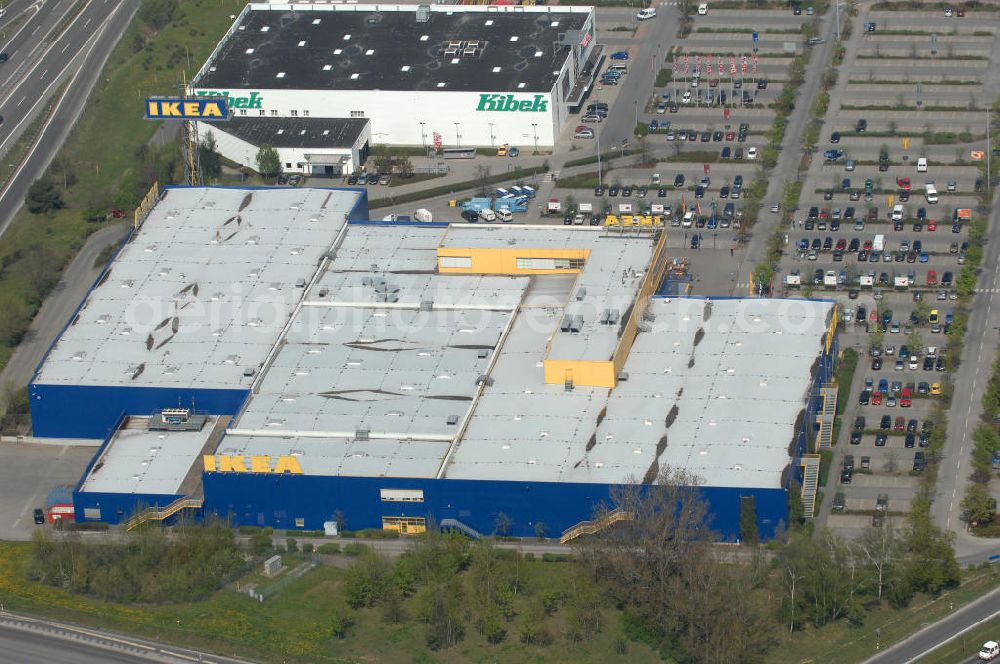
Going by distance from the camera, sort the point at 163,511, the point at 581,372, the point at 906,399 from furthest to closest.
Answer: the point at 906,399 < the point at 581,372 < the point at 163,511

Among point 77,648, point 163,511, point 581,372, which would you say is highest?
point 581,372

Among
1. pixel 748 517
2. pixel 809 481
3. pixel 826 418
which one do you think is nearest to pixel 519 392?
pixel 748 517

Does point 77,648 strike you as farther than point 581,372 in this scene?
No

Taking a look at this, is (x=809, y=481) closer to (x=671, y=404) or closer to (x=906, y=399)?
(x=671, y=404)

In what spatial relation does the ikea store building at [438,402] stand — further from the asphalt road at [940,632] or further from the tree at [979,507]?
the asphalt road at [940,632]

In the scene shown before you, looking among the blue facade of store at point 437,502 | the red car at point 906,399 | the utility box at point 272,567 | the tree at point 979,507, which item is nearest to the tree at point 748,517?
the blue facade of store at point 437,502

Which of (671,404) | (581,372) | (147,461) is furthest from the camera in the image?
(581,372)

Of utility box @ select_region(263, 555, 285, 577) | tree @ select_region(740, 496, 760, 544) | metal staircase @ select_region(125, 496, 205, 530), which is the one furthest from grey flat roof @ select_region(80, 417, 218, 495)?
tree @ select_region(740, 496, 760, 544)
